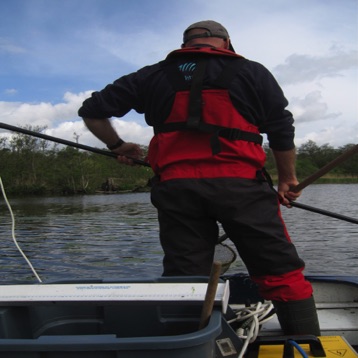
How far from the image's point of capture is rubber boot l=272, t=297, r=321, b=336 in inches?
107

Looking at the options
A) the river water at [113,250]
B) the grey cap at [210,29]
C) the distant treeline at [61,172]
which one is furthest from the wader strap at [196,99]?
the distant treeline at [61,172]

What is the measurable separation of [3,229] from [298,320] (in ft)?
59.9

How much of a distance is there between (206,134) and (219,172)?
9.0 inches

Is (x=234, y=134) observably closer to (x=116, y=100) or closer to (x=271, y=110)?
(x=271, y=110)

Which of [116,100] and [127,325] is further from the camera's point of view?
[116,100]

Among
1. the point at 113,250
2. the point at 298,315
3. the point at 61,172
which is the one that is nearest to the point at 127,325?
the point at 298,315

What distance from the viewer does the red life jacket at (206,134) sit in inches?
105

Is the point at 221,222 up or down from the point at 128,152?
down

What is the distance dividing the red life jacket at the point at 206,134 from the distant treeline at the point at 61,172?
69.1m

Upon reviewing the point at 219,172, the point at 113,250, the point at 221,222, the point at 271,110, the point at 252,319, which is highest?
the point at 271,110

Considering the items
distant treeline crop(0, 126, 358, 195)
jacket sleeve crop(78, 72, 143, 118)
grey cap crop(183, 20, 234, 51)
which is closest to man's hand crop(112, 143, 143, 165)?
jacket sleeve crop(78, 72, 143, 118)

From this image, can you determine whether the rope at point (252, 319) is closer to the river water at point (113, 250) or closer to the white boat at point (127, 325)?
the white boat at point (127, 325)

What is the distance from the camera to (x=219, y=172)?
2637 millimetres

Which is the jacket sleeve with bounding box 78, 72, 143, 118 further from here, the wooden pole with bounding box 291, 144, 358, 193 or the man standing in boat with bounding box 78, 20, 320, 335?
the wooden pole with bounding box 291, 144, 358, 193
